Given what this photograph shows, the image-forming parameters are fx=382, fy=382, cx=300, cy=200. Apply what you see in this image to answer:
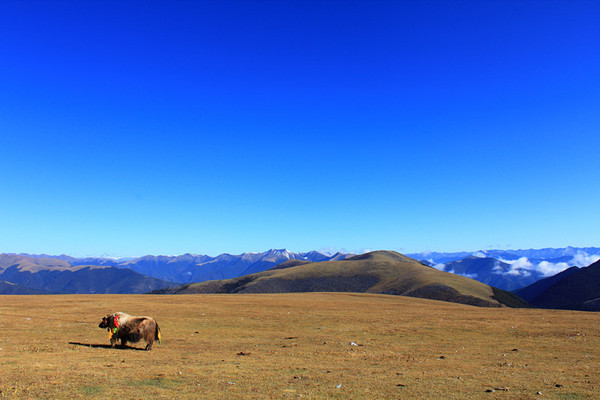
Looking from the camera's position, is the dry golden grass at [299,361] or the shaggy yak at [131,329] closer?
the dry golden grass at [299,361]

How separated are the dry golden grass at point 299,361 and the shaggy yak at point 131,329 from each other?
93 centimetres

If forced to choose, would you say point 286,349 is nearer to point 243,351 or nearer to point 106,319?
point 243,351

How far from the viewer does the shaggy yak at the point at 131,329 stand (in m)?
23.7

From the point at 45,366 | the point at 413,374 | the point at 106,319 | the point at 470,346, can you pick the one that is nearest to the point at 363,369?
the point at 413,374

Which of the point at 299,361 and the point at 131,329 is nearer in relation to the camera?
the point at 299,361

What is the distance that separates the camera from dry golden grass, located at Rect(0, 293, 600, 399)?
14242mm

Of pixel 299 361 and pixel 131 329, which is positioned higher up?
pixel 131 329

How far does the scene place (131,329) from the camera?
23.8 metres

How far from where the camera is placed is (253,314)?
44.9 meters

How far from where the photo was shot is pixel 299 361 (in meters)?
20.7

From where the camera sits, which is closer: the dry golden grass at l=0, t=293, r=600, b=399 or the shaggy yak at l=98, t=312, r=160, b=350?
the dry golden grass at l=0, t=293, r=600, b=399

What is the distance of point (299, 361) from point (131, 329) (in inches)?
432

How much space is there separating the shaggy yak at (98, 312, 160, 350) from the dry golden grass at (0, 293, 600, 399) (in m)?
0.93

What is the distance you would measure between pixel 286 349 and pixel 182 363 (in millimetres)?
7680
